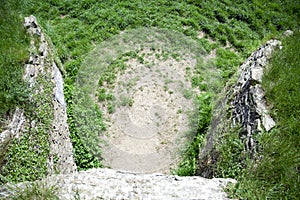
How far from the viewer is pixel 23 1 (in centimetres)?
955

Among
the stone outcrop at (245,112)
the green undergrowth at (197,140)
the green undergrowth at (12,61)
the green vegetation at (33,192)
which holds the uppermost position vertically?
the green undergrowth at (12,61)

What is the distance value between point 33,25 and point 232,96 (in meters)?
4.62

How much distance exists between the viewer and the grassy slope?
28.9ft

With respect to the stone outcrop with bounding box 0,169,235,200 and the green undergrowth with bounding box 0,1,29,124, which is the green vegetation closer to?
the stone outcrop with bounding box 0,169,235,200

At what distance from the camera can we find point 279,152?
5145 mm

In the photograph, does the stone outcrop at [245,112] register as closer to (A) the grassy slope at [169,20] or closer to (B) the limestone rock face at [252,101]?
(B) the limestone rock face at [252,101]

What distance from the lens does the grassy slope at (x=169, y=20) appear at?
8.80 m

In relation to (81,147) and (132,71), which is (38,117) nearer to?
(81,147)

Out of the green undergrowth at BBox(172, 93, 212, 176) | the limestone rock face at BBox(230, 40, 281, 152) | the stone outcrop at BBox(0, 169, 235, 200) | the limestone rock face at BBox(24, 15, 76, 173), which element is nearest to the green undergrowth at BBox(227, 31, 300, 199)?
the limestone rock face at BBox(230, 40, 281, 152)

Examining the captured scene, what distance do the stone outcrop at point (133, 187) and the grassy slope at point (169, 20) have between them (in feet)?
12.9

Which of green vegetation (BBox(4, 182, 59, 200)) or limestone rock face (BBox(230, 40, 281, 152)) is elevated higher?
limestone rock face (BBox(230, 40, 281, 152))

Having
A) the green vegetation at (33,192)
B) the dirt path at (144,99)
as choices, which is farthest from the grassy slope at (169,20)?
the green vegetation at (33,192)

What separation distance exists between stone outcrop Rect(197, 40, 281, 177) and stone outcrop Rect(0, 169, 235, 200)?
0.83 meters

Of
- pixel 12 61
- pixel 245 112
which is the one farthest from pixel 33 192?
pixel 245 112
